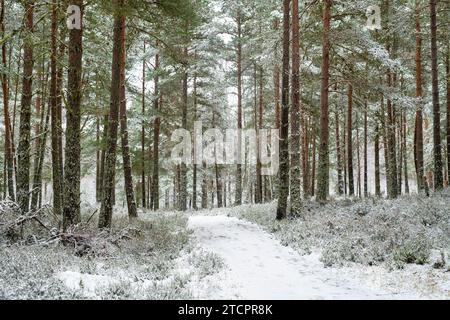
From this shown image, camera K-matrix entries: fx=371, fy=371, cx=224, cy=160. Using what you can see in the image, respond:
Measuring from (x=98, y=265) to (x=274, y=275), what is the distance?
346 centimetres

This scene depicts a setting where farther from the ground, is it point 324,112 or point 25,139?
point 324,112

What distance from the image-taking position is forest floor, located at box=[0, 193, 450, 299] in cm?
593

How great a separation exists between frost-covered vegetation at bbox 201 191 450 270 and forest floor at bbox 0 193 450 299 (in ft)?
0.09

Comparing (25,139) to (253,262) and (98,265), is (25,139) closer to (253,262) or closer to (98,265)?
(98,265)

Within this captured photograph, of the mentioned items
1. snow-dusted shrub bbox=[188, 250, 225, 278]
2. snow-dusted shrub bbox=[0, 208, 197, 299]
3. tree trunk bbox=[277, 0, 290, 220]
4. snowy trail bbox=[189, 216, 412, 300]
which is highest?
tree trunk bbox=[277, 0, 290, 220]

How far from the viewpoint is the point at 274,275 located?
23.8 ft

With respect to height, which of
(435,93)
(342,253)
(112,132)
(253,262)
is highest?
(435,93)

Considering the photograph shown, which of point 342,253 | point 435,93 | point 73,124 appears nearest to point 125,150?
point 73,124

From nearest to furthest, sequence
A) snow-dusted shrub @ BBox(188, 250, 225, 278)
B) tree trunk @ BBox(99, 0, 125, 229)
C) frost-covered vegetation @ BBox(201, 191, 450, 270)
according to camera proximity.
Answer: snow-dusted shrub @ BBox(188, 250, 225, 278) → frost-covered vegetation @ BBox(201, 191, 450, 270) → tree trunk @ BBox(99, 0, 125, 229)

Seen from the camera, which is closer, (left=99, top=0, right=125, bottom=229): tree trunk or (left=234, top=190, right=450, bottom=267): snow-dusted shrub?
(left=234, top=190, right=450, bottom=267): snow-dusted shrub

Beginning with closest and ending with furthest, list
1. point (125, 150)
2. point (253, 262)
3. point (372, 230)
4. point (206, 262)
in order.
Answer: point (206, 262), point (253, 262), point (372, 230), point (125, 150)

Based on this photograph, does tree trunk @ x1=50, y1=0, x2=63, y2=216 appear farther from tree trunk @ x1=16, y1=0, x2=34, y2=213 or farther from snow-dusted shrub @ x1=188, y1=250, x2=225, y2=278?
snow-dusted shrub @ x1=188, y1=250, x2=225, y2=278

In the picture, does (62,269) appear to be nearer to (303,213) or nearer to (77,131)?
(77,131)

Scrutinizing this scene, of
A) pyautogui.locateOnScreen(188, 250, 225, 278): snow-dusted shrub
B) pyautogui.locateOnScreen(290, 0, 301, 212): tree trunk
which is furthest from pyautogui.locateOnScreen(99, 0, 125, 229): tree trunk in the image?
pyautogui.locateOnScreen(290, 0, 301, 212): tree trunk
